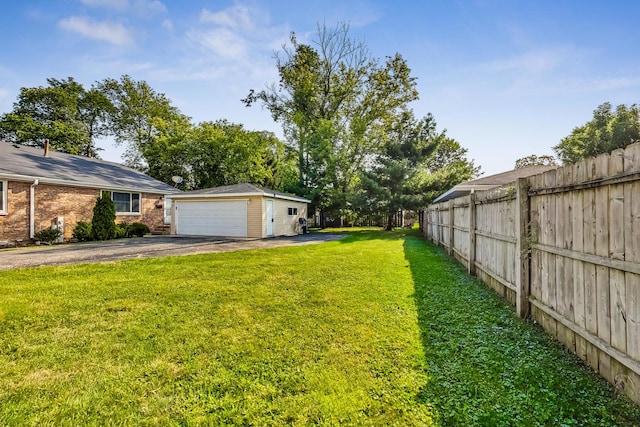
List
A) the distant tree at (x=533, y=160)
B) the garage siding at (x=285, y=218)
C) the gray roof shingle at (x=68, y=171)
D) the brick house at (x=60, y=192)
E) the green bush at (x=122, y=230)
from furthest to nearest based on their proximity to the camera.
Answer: the distant tree at (x=533, y=160), the garage siding at (x=285, y=218), the green bush at (x=122, y=230), the gray roof shingle at (x=68, y=171), the brick house at (x=60, y=192)

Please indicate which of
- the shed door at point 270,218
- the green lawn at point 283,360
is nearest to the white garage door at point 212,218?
the shed door at point 270,218

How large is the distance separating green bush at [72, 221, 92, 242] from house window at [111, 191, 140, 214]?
2393 millimetres

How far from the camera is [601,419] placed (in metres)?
1.85

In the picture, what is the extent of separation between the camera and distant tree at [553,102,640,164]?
63.8 ft

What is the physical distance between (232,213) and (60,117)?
76.5 feet

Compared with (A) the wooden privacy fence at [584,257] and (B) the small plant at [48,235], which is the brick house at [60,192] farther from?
(A) the wooden privacy fence at [584,257]

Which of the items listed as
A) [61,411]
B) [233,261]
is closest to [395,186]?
[233,261]

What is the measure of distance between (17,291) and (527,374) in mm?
6874

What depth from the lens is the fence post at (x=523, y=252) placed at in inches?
140

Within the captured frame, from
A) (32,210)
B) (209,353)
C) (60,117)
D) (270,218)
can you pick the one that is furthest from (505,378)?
(60,117)

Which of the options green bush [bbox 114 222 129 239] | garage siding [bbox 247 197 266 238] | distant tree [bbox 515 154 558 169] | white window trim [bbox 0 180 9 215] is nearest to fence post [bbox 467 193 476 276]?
garage siding [bbox 247 197 266 238]

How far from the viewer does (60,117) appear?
27.0m

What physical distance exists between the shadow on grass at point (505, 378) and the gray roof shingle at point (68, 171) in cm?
1489

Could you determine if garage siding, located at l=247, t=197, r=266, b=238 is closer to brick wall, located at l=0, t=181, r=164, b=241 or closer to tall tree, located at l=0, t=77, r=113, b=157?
brick wall, located at l=0, t=181, r=164, b=241
